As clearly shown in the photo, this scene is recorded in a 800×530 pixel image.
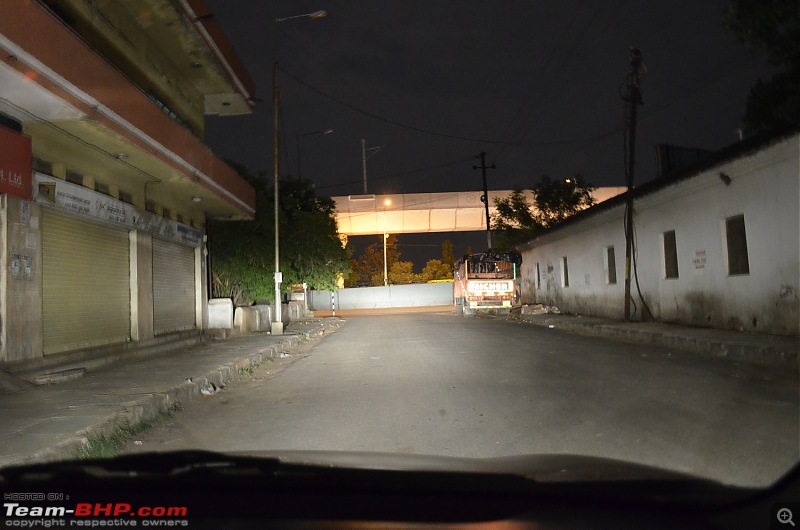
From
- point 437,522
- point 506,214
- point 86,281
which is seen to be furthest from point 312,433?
point 506,214

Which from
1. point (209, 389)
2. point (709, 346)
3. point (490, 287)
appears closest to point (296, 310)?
point (490, 287)

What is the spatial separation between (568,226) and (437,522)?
91.4 feet

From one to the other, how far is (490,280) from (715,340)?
17494 mm

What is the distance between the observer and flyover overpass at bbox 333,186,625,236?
42719 millimetres

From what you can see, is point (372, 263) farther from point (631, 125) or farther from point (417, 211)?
point (631, 125)

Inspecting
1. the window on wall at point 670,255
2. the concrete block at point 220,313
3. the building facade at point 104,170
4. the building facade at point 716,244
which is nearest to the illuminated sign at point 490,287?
the building facade at point 716,244

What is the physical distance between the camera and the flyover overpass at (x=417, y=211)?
42.7 meters

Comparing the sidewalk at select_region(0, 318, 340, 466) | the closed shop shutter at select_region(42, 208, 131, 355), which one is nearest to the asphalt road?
the sidewalk at select_region(0, 318, 340, 466)

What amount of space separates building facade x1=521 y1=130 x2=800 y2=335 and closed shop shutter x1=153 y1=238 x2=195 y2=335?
1444 centimetres

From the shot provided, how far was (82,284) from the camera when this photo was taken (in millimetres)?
12719

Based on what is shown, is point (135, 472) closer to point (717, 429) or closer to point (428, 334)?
point (717, 429)

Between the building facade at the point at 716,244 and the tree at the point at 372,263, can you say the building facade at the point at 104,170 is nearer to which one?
the building facade at the point at 716,244

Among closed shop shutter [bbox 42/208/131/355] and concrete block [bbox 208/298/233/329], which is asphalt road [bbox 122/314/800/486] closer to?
closed shop shutter [bbox 42/208/131/355]

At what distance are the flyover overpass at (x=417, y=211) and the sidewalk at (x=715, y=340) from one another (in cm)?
2224
